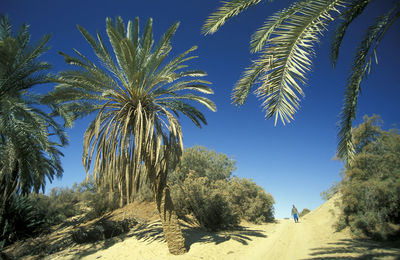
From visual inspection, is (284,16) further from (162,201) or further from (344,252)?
(344,252)

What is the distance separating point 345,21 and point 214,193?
10.7m

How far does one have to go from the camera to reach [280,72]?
3930 millimetres

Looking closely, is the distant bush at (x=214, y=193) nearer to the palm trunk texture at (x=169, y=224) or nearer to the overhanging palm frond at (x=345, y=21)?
the palm trunk texture at (x=169, y=224)

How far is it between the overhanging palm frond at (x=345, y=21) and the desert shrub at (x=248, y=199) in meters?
14.2

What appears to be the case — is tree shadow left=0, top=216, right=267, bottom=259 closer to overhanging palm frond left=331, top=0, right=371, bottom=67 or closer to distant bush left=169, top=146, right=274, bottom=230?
distant bush left=169, top=146, right=274, bottom=230

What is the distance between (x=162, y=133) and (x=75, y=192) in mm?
22144

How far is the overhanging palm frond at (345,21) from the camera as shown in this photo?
3.78 m

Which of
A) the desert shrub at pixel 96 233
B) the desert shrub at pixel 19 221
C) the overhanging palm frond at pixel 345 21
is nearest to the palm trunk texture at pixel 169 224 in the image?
the desert shrub at pixel 96 233

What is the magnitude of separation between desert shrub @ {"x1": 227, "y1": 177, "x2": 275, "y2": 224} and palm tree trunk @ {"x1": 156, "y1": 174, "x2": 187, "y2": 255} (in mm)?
10183

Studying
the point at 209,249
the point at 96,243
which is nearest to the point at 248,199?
the point at 209,249

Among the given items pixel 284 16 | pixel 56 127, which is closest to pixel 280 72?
pixel 284 16

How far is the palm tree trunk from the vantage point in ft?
24.2

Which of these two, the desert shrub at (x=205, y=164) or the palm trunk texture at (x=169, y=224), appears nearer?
the palm trunk texture at (x=169, y=224)

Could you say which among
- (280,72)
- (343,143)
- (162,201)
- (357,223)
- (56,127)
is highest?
(56,127)
